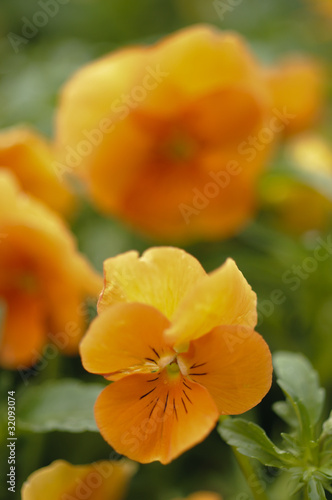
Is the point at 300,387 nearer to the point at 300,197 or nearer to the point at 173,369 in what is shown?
the point at 173,369

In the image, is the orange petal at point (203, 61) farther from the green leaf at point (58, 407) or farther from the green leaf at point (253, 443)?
the green leaf at point (253, 443)

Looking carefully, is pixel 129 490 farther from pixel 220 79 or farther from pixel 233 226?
pixel 220 79

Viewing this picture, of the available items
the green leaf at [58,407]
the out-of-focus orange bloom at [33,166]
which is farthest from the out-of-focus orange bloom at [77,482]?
the out-of-focus orange bloom at [33,166]

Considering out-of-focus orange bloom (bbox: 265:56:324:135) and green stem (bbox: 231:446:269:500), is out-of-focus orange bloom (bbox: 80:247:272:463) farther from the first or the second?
out-of-focus orange bloom (bbox: 265:56:324:135)

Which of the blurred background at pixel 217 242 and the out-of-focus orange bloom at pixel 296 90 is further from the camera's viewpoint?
the out-of-focus orange bloom at pixel 296 90

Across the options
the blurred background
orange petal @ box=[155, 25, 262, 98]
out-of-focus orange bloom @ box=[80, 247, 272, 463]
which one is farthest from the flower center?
orange petal @ box=[155, 25, 262, 98]

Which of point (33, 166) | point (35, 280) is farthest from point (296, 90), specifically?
point (35, 280)

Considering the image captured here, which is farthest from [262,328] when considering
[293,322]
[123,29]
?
[123,29]
